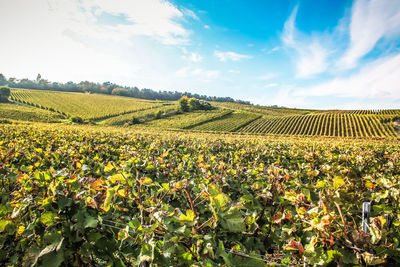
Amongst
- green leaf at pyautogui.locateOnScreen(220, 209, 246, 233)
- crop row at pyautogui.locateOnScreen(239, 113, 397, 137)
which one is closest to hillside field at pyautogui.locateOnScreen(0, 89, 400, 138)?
crop row at pyautogui.locateOnScreen(239, 113, 397, 137)

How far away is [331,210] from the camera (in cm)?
127

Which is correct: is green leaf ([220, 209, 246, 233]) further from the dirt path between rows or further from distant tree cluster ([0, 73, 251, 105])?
distant tree cluster ([0, 73, 251, 105])

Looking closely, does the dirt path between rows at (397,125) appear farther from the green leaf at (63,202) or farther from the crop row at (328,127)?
the green leaf at (63,202)

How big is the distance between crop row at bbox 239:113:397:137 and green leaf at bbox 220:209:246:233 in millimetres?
55274

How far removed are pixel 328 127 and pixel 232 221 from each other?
66.1 m

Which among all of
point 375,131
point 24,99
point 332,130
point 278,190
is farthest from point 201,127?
point 24,99

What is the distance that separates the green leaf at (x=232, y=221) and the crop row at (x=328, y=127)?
5527cm

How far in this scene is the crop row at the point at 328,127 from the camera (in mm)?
50469

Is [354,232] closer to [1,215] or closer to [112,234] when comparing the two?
[112,234]

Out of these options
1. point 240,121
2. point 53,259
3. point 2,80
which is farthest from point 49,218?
point 2,80

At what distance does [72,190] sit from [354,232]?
5.92ft

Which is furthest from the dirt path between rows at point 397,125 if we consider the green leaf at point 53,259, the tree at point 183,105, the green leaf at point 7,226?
the tree at point 183,105

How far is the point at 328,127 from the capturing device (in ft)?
183

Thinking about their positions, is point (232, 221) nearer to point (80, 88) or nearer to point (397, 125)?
point (397, 125)
